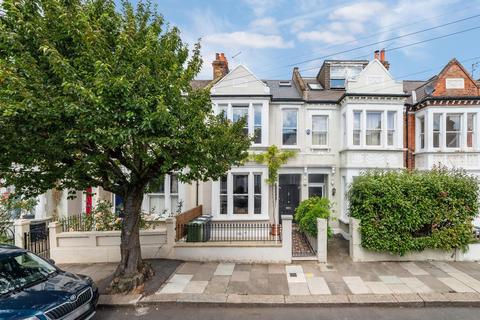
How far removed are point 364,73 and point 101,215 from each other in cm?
1406

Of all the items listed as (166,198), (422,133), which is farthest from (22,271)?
(422,133)

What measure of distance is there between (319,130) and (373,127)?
8.87 feet

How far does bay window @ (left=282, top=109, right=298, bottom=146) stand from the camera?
14.0 m

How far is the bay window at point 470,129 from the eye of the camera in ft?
43.2

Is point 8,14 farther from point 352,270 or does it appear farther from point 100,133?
point 352,270

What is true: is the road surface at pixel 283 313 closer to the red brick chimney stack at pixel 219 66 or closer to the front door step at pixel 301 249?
the front door step at pixel 301 249

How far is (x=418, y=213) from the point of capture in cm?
873

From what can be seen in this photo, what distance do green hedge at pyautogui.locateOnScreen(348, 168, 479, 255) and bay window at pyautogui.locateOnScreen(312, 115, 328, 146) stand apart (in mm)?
5517

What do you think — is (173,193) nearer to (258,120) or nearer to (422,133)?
(258,120)

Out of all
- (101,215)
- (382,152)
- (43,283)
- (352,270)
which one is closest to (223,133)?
(43,283)

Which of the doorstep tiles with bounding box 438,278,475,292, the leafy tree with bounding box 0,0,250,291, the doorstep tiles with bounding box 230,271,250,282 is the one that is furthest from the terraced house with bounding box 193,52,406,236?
the leafy tree with bounding box 0,0,250,291

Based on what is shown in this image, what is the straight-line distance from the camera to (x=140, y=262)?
755 cm

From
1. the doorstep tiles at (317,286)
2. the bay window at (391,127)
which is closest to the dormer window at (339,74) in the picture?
the bay window at (391,127)

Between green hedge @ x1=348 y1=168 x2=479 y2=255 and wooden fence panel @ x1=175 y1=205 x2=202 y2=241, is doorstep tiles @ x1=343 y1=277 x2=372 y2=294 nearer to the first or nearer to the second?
green hedge @ x1=348 y1=168 x2=479 y2=255
